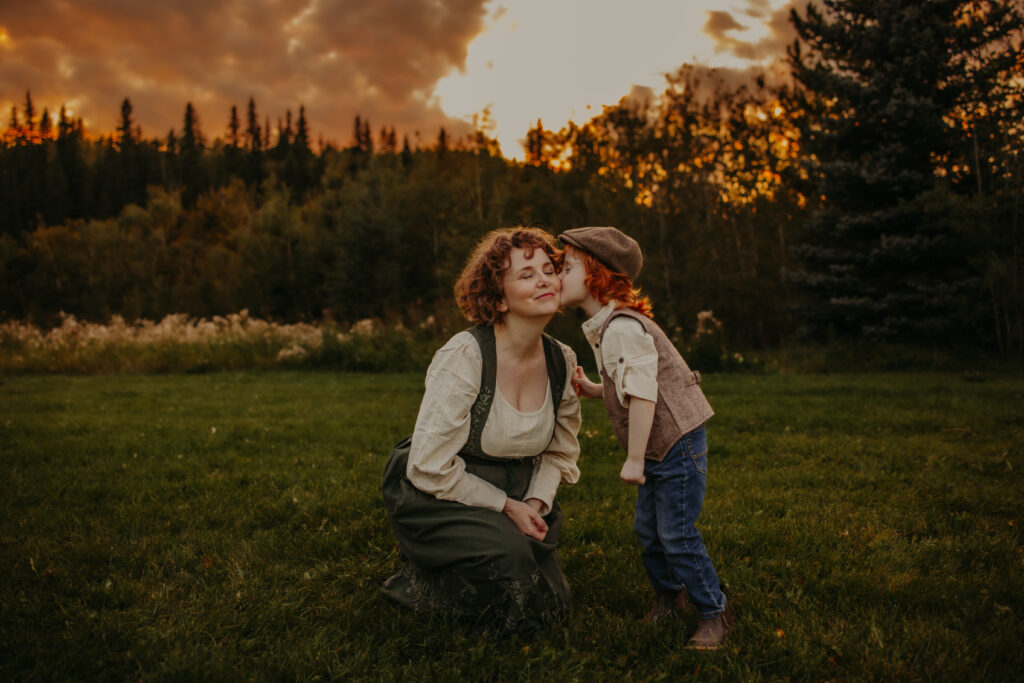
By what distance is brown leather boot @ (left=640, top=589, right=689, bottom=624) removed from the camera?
3232 millimetres

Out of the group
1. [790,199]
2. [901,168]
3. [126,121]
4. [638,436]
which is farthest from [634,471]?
[126,121]

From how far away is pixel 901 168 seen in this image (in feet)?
51.0

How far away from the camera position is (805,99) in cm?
2248

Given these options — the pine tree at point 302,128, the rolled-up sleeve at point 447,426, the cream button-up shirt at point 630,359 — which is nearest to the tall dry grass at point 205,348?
the rolled-up sleeve at point 447,426

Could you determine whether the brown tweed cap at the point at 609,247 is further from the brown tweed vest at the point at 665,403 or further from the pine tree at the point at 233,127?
the pine tree at the point at 233,127

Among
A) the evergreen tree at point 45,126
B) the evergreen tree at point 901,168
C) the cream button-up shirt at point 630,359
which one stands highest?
the evergreen tree at point 45,126

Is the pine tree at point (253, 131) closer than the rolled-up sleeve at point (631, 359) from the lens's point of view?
No

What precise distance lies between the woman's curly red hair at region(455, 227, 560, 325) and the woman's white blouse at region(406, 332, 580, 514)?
16cm

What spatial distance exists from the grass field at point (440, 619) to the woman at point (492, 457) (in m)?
0.20

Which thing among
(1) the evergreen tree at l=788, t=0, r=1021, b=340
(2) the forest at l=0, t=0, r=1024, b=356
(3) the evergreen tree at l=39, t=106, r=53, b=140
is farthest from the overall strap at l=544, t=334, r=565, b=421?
(3) the evergreen tree at l=39, t=106, r=53, b=140

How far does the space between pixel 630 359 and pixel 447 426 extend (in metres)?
0.93

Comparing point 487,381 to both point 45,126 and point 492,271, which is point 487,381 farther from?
point 45,126

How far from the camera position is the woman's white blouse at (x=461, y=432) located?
3.00m

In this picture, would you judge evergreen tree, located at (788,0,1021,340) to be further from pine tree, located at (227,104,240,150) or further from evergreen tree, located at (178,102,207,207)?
pine tree, located at (227,104,240,150)
